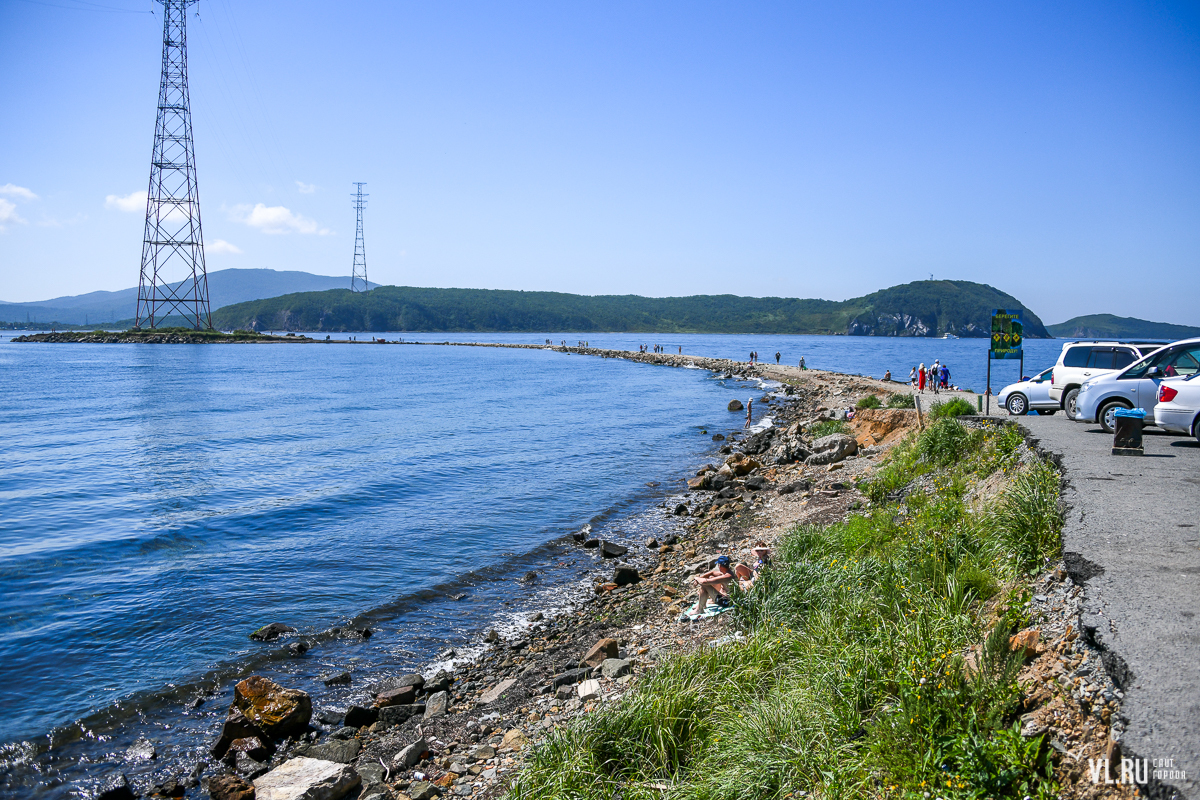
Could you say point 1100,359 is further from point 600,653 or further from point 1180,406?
point 600,653

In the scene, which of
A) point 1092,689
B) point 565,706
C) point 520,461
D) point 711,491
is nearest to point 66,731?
point 565,706

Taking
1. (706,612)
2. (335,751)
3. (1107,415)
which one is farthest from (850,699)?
(1107,415)

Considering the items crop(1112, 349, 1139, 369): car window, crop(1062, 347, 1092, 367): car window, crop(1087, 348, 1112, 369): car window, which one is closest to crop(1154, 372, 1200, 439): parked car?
crop(1112, 349, 1139, 369): car window

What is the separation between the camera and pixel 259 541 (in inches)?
661

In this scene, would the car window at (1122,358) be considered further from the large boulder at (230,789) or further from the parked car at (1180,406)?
the large boulder at (230,789)

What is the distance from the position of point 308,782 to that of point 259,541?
36.4ft

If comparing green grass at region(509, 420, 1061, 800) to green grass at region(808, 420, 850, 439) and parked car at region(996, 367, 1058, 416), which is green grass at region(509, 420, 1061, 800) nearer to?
parked car at region(996, 367, 1058, 416)

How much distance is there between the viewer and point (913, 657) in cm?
546

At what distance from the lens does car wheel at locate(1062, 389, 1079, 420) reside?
15.4 meters

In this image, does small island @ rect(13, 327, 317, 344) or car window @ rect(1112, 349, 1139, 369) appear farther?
small island @ rect(13, 327, 317, 344)

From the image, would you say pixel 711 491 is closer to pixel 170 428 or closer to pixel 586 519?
pixel 586 519

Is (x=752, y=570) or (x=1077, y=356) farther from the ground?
(x=1077, y=356)

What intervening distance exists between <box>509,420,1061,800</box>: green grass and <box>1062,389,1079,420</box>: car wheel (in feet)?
25.4

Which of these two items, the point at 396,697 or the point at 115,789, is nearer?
the point at 115,789
